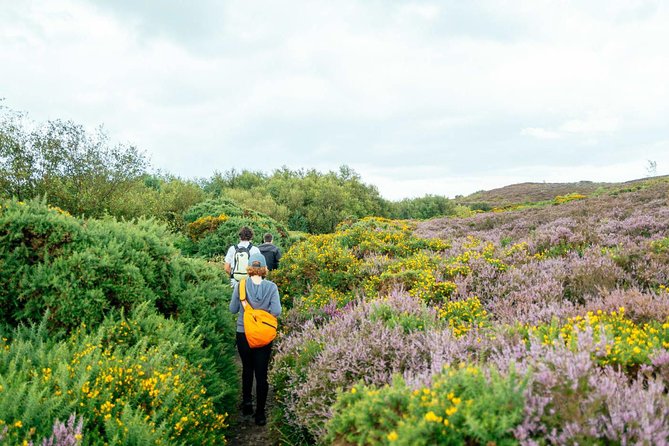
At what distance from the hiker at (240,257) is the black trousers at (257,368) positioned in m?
3.18

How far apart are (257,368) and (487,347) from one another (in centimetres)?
335

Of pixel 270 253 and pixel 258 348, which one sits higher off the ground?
pixel 270 253

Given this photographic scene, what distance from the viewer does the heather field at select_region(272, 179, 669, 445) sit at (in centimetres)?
257

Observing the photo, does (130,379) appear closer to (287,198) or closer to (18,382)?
(18,382)

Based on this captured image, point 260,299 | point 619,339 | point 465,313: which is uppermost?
point 260,299

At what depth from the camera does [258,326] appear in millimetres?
5680

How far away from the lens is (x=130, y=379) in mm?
4262

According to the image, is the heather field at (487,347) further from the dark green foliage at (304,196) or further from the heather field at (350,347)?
the dark green foliage at (304,196)

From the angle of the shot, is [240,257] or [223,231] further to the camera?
[223,231]

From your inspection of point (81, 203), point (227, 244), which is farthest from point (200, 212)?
point (81, 203)

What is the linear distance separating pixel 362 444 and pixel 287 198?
34656 millimetres

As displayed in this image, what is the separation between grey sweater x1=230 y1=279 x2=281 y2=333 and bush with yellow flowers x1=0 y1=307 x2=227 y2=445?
2.61 ft

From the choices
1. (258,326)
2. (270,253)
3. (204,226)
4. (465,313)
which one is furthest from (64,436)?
(204,226)

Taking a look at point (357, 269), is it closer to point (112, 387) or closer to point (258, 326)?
point (258, 326)
